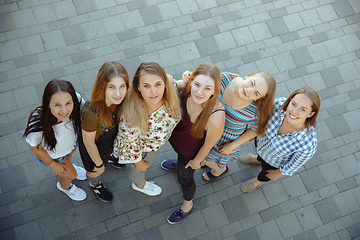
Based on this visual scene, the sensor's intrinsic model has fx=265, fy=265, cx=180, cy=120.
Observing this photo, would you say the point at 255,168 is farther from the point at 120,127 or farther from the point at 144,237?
the point at 120,127

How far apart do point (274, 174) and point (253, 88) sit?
1327 millimetres

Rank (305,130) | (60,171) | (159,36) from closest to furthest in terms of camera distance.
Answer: (305,130), (60,171), (159,36)

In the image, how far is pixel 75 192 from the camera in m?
3.78

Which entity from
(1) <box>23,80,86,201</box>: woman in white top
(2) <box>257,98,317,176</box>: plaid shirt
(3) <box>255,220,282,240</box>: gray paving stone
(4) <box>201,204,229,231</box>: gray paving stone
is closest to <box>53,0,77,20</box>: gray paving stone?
(1) <box>23,80,86,201</box>: woman in white top

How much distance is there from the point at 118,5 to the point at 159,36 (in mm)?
1046

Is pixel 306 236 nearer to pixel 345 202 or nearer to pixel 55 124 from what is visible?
pixel 345 202

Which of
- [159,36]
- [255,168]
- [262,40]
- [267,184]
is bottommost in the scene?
[267,184]

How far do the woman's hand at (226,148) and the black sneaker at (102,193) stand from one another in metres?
1.78

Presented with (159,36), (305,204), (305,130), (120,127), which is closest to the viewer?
(120,127)

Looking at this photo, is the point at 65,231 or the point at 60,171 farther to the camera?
the point at 65,231

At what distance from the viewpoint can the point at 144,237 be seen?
12.3ft

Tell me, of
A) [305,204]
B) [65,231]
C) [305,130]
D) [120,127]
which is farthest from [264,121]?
[65,231]

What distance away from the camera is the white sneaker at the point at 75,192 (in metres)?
3.74

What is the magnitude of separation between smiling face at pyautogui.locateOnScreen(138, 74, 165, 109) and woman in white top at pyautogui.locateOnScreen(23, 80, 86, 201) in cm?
69
